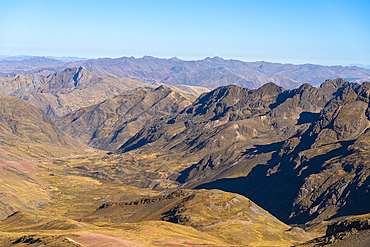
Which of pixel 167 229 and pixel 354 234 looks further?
pixel 167 229

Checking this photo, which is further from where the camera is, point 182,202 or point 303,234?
point 182,202

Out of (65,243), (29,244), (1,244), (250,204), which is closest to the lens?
(65,243)

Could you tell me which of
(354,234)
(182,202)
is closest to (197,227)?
(182,202)

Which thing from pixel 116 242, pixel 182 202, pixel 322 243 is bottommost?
pixel 182 202

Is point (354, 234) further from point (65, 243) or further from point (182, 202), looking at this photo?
point (182, 202)

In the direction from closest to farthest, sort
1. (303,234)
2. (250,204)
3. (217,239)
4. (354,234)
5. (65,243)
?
(354,234), (65,243), (217,239), (303,234), (250,204)

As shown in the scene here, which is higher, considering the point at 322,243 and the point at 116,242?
the point at 322,243

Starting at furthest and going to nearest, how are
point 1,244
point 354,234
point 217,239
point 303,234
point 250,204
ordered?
point 250,204, point 303,234, point 217,239, point 1,244, point 354,234

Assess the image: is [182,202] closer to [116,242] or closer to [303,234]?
[303,234]

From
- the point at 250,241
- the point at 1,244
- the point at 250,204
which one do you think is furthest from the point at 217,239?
the point at 1,244
